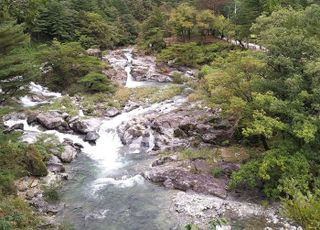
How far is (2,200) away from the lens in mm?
17125

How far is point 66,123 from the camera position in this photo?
29.8 m

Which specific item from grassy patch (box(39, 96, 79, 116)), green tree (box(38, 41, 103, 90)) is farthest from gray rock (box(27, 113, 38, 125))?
green tree (box(38, 41, 103, 90))

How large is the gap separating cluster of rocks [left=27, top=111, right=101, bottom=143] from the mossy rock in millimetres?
5867

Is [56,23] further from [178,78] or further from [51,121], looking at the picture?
[51,121]

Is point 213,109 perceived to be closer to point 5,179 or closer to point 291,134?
point 291,134

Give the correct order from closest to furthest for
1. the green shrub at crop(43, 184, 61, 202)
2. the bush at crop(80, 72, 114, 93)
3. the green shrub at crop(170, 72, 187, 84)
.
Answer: the green shrub at crop(43, 184, 61, 202)
the bush at crop(80, 72, 114, 93)
the green shrub at crop(170, 72, 187, 84)

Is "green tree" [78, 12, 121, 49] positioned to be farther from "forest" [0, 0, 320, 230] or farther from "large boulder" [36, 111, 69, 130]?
"large boulder" [36, 111, 69, 130]

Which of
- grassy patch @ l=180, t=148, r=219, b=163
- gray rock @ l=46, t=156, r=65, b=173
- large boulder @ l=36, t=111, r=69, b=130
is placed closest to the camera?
gray rock @ l=46, t=156, r=65, b=173

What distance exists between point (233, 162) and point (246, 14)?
29.5m

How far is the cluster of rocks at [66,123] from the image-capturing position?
2901 cm

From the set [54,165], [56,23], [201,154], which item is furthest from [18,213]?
[56,23]

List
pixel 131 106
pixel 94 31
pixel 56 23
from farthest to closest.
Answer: pixel 94 31 → pixel 56 23 → pixel 131 106

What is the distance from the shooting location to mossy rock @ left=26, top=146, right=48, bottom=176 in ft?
72.4

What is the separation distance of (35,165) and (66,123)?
792 cm
